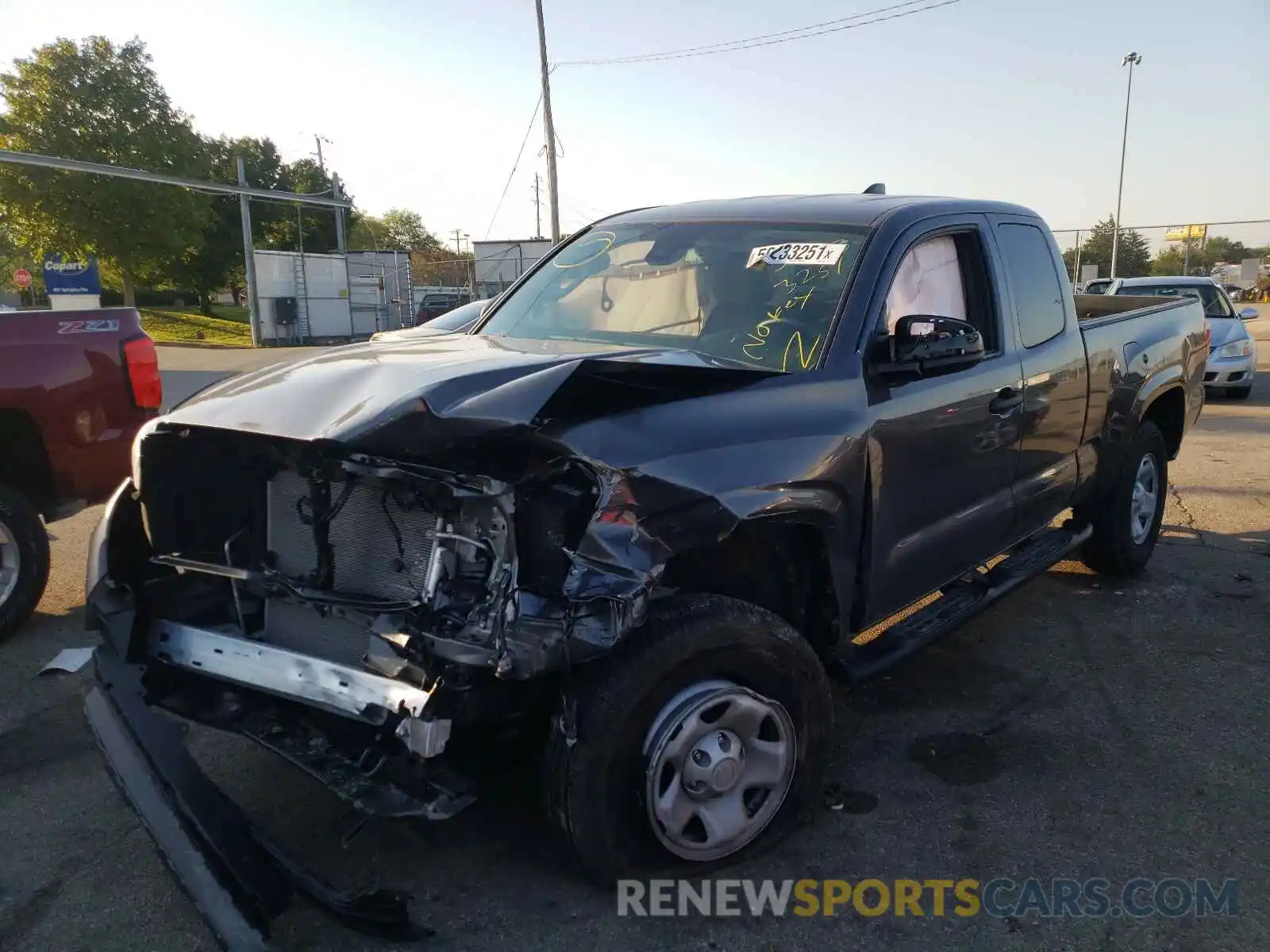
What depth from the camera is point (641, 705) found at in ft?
8.39

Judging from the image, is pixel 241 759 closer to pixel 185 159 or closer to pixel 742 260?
pixel 742 260

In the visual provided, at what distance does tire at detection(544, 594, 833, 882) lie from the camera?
8.25 ft

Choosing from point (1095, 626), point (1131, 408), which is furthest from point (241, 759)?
point (1131, 408)

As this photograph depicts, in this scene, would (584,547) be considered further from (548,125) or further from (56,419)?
(548,125)

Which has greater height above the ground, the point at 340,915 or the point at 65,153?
the point at 65,153

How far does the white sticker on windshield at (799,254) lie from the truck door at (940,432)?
0.21 meters

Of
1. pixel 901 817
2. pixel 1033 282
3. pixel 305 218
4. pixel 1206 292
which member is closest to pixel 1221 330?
pixel 1206 292

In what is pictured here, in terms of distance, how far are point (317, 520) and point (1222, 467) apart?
911 centimetres

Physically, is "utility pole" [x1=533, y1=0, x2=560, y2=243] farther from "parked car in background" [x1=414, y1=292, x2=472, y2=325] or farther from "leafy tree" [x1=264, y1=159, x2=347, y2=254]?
"leafy tree" [x1=264, y1=159, x2=347, y2=254]

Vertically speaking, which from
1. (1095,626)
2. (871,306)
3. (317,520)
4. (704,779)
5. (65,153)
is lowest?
(1095,626)

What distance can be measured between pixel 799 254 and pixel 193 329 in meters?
40.3

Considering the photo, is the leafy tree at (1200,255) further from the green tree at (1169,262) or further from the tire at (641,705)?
the tire at (641,705)

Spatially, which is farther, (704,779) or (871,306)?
(871,306)

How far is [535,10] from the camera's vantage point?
82.1ft
